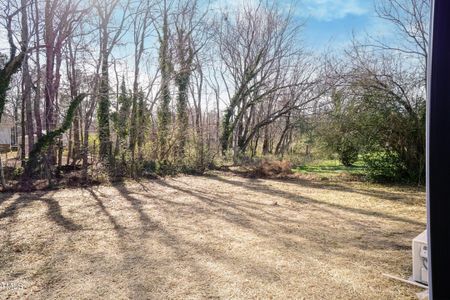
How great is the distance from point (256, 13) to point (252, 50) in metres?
1.51

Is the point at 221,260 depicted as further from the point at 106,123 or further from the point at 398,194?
the point at 106,123

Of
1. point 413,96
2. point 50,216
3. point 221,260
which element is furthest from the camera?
point 413,96

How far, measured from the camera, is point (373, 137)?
7430 millimetres

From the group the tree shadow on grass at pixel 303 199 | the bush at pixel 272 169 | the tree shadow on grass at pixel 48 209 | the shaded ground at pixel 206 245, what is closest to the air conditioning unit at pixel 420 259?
the shaded ground at pixel 206 245

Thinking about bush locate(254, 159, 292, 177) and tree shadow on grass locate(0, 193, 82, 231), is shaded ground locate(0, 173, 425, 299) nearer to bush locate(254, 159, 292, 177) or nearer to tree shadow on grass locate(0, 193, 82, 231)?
tree shadow on grass locate(0, 193, 82, 231)

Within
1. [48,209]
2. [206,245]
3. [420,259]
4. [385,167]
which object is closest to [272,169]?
[385,167]

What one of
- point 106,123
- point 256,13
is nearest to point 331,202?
point 106,123

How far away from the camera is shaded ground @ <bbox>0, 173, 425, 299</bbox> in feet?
7.78

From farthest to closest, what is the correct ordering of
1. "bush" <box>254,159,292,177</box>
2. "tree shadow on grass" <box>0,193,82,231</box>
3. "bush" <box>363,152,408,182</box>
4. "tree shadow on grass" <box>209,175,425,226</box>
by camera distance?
"bush" <box>254,159,292,177</box> → "bush" <box>363,152,408,182</box> → "tree shadow on grass" <box>209,175,425,226</box> → "tree shadow on grass" <box>0,193,82,231</box>

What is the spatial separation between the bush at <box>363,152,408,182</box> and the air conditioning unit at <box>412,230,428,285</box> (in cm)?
579

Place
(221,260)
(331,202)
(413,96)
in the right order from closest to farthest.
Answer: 1. (221,260)
2. (331,202)
3. (413,96)

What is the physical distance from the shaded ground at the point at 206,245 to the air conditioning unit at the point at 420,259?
0.15m

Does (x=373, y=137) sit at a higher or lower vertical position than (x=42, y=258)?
higher

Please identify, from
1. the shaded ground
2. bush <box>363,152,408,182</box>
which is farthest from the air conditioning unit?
bush <box>363,152,408,182</box>
